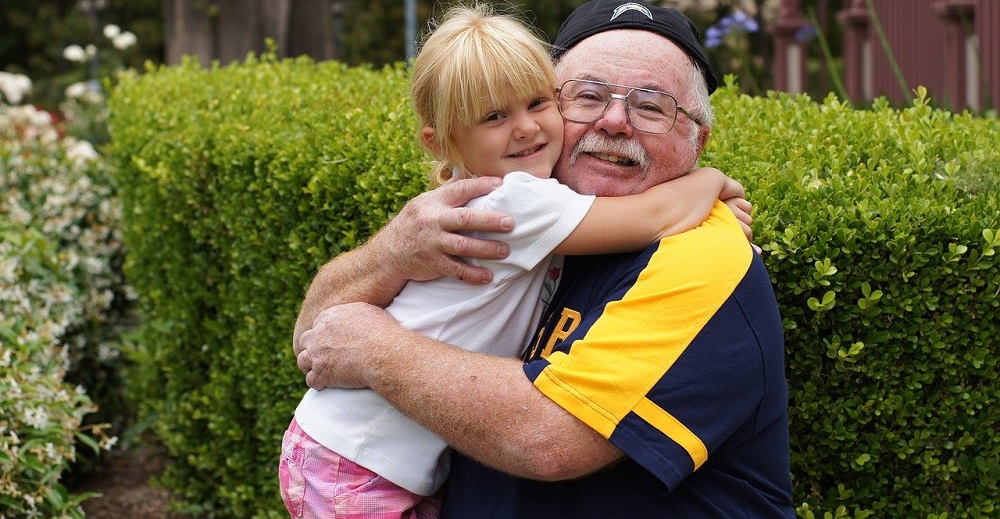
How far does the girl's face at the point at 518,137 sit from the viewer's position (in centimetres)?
244

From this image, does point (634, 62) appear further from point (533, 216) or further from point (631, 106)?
point (533, 216)

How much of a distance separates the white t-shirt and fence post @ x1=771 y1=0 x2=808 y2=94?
1160cm

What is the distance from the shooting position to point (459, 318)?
2.38 m

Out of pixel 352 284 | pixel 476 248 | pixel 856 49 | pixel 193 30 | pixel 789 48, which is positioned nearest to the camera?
pixel 476 248

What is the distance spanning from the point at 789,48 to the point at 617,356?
1252 centimetres

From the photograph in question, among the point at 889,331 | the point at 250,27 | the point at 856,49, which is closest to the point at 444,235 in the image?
the point at 889,331

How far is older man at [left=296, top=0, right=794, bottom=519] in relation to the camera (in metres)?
2.09

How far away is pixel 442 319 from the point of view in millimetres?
2391

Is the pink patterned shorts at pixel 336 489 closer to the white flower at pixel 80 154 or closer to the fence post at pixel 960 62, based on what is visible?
the white flower at pixel 80 154

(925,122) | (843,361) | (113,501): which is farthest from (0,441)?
(925,122)

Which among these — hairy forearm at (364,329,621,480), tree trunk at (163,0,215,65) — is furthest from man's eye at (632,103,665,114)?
tree trunk at (163,0,215,65)

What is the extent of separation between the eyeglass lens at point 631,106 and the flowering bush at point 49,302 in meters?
Answer: 2.42

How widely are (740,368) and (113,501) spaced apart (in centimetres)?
451

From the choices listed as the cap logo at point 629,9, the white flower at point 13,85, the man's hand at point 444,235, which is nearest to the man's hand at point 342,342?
the man's hand at point 444,235
